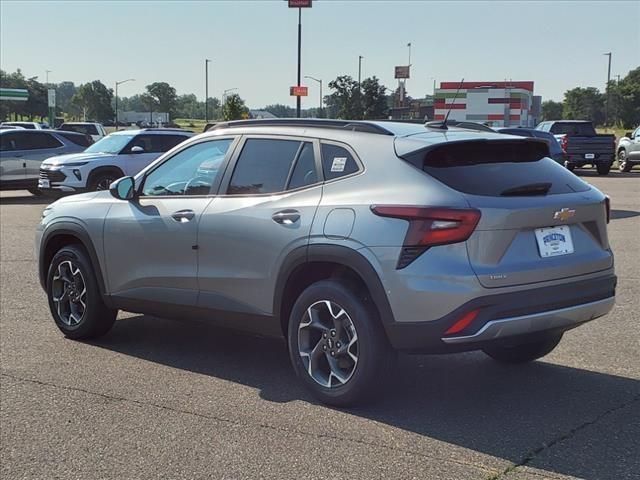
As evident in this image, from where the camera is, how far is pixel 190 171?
5621 mm

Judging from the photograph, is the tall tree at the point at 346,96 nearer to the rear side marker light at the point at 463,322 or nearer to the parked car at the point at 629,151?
the parked car at the point at 629,151

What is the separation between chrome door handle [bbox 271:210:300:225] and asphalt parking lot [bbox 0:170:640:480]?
3.77 feet

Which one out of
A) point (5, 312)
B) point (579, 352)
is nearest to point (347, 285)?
point (579, 352)

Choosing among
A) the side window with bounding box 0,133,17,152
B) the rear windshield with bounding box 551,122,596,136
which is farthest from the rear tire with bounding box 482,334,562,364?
the rear windshield with bounding box 551,122,596,136

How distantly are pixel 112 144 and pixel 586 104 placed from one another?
11188cm

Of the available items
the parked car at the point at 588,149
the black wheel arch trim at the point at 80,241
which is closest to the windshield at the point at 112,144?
the black wheel arch trim at the point at 80,241

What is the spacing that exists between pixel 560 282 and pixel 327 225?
4.62ft

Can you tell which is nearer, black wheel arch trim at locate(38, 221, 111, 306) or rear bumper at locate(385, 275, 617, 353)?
rear bumper at locate(385, 275, 617, 353)

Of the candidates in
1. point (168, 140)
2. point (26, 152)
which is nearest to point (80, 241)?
point (168, 140)

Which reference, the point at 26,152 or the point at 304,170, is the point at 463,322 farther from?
the point at 26,152

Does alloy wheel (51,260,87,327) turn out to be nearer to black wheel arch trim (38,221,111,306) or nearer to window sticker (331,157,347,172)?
black wheel arch trim (38,221,111,306)

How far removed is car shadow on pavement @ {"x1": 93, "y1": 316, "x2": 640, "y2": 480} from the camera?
3961 mm

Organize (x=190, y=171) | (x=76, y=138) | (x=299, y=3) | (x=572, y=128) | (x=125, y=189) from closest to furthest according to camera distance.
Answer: (x=190, y=171)
(x=125, y=189)
(x=76, y=138)
(x=572, y=128)
(x=299, y=3)

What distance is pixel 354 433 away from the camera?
4215mm
